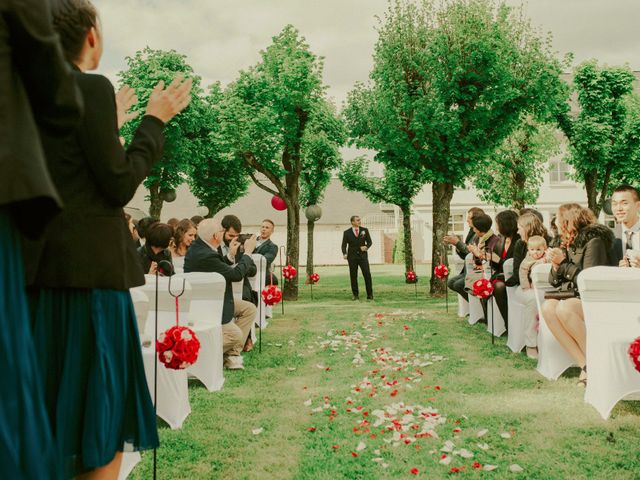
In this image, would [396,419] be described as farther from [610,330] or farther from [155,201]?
[155,201]

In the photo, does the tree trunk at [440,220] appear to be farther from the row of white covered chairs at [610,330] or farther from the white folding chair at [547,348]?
the row of white covered chairs at [610,330]

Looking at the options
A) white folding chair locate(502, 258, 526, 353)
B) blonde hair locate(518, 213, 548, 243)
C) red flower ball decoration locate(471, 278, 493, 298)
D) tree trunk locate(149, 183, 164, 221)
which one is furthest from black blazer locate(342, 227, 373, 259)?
tree trunk locate(149, 183, 164, 221)

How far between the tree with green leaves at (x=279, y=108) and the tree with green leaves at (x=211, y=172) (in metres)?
7.90

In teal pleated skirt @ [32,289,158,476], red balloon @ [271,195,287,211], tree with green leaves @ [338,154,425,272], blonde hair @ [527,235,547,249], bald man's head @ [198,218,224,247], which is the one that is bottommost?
teal pleated skirt @ [32,289,158,476]

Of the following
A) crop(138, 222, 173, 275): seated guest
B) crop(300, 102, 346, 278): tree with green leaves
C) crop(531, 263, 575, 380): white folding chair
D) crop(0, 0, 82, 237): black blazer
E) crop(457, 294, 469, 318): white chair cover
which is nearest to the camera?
crop(0, 0, 82, 237): black blazer

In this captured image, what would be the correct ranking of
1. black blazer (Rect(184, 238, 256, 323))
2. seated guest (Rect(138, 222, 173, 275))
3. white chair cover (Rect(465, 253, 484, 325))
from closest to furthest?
black blazer (Rect(184, 238, 256, 323)) → seated guest (Rect(138, 222, 173, 275)) → white chair cover (Rect(465, 253, 484, 325))

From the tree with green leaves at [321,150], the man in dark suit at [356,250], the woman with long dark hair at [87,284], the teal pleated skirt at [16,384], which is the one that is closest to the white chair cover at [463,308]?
the man in dark suit at [356,250]

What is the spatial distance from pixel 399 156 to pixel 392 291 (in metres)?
4.60

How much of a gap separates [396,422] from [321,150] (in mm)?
15448

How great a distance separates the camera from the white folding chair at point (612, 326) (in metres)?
4.89

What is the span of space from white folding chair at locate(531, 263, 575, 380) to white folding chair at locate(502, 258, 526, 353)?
3.62 feet

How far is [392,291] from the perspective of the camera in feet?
63.2

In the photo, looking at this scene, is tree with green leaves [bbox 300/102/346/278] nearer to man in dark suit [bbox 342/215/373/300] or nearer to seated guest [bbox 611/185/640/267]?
man in dark suit [bbox 342/215/373/300]

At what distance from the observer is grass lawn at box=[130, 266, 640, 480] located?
400cm
